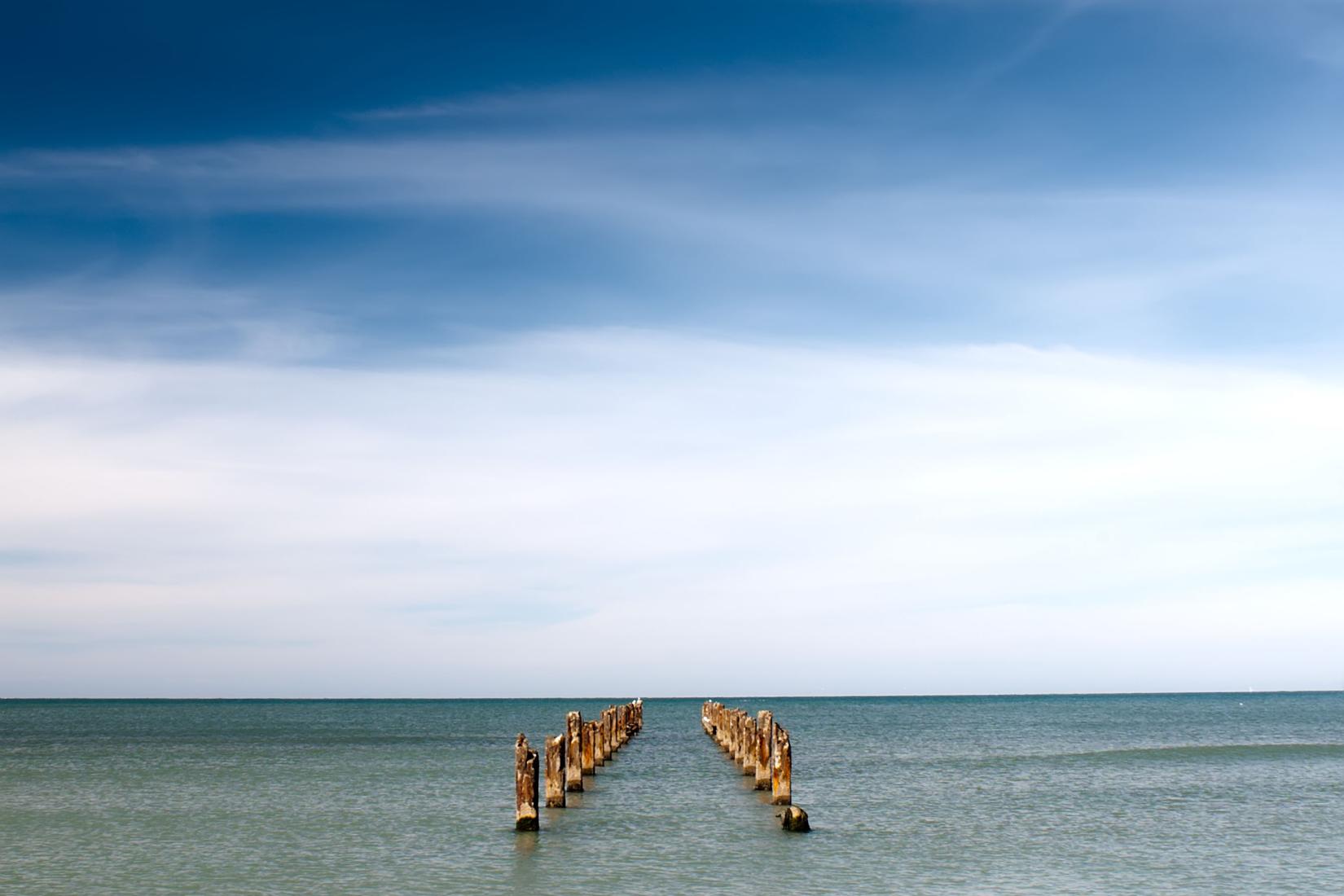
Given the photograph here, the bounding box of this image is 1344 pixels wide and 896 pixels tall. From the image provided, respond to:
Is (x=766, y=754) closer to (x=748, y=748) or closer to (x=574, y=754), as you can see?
(x=748, y=748)

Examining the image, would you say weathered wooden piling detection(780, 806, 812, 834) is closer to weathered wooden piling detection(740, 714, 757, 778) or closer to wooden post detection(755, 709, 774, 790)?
wooden post detection(755, 709, 774, 790)

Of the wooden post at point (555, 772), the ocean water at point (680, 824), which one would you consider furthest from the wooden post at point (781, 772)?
the wooden post at point (555, 772)

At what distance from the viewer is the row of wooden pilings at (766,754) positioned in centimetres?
2645

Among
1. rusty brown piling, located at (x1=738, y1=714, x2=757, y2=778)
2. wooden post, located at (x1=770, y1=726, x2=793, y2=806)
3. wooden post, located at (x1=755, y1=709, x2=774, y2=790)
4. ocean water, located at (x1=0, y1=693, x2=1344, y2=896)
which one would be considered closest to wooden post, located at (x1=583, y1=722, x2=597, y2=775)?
ocean water, located at (x1=0, y1=693, x2=1344, y2=896)

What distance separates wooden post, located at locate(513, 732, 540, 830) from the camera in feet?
76.3

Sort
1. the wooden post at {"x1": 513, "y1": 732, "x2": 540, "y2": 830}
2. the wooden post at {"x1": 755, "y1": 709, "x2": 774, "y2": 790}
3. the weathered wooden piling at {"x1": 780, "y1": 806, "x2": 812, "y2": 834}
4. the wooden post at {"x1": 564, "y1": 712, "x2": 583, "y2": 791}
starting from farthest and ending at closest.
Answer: the wooden post at {"x1": 755, "y1": 709, "x2": 774, "y2": 790} → the wooden post at {"x1": 564, "y1": 712, "x2": 583, "y2": 791} → the weathered wooden piling at {"x1": 780, "y1": 806, "x2": 812, "y2": 834} → the wooden post at {"x1": 513, "y1": 732, "x2": 540, "y2": 830}

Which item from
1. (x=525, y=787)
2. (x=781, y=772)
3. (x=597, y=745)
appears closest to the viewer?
(x=525, y=787)

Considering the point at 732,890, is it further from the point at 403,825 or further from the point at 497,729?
the point at 497,729

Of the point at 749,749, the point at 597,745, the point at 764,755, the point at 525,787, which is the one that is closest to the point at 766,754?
the point at 764,755

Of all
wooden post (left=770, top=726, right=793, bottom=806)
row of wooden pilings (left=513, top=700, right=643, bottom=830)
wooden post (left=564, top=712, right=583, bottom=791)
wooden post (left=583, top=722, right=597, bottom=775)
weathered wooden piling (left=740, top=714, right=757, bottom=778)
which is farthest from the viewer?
wooden post (left=583, top=722, right=597, bottom=775)

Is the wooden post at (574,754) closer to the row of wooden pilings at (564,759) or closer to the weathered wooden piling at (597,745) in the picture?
the row of wooden pilings at (564,759)

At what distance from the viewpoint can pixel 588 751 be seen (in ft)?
120

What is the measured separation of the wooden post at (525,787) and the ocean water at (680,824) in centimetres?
33

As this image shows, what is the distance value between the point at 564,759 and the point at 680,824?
12.7 feet
